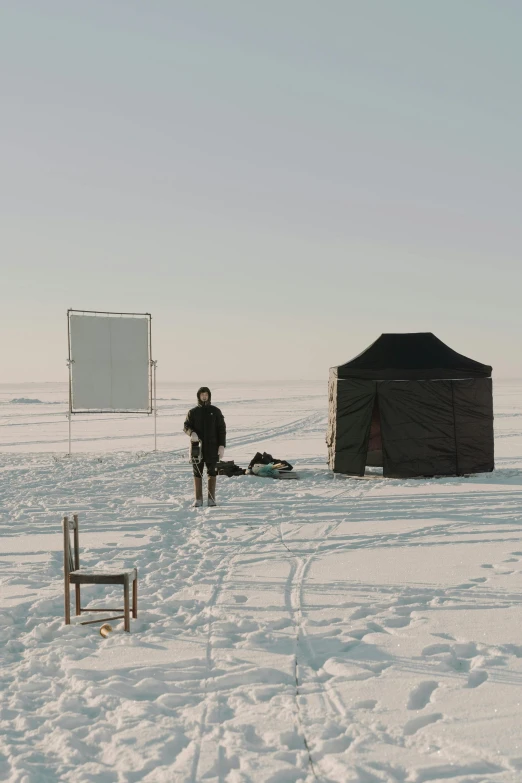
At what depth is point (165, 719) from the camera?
11.0 ft

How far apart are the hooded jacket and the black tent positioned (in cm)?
394

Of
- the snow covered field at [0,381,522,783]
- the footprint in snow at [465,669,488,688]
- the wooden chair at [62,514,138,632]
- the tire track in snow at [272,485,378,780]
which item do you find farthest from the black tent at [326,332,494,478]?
the footprint in snow at [465,669,488,688]

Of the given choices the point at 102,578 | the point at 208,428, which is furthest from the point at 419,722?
the point at 208,428

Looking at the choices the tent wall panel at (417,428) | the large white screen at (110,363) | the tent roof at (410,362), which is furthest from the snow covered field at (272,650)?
the large white screen at (110,363)

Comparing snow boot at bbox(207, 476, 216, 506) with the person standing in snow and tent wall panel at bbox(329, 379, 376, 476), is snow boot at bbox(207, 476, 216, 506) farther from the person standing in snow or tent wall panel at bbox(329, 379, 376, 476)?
tent wall panel at bbox(329, 379, 376, 476)

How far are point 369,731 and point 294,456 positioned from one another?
13.8 m

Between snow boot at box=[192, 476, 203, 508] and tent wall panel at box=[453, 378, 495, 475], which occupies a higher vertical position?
tent wall panel at box=[453, 378, 495, 475]

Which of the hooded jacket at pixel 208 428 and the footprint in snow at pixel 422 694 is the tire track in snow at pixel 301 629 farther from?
the hooded jacket at pixel 208 428

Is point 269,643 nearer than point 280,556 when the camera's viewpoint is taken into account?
Yes

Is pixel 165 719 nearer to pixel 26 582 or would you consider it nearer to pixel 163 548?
pixel 26 582

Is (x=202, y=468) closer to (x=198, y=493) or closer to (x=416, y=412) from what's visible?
(x=198, y=493)

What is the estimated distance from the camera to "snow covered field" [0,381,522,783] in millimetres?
3008

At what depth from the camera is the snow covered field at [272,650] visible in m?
3.01

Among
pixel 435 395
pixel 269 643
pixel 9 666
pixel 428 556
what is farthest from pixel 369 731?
pixel 435 395
